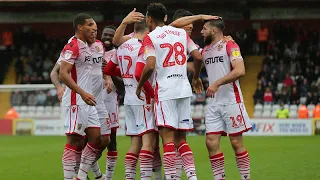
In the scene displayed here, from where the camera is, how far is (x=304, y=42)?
35062 millimetres

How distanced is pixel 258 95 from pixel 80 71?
22677mm

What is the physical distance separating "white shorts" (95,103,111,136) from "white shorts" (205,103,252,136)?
1644 mm

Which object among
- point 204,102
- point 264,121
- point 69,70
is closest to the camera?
point 69,70

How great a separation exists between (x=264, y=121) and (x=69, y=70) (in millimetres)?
19833

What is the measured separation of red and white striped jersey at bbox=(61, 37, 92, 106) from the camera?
977 cm

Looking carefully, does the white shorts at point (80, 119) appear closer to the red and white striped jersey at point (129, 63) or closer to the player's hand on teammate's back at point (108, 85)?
the red and white striped jersey at point (129, 63)

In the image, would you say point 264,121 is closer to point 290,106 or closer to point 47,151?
point 290,106

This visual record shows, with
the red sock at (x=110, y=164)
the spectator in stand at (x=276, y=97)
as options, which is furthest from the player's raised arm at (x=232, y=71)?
the spectator in stand at (x=276, y=97)

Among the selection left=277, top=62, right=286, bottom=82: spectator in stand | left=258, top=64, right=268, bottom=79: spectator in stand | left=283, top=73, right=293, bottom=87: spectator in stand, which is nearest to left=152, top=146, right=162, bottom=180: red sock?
left=283, top=73, right=293, bottom=87: spectator in stand

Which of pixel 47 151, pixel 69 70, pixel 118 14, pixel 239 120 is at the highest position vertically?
pixel 118 14

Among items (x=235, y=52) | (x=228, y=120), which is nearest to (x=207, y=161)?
(x=228, y=120)

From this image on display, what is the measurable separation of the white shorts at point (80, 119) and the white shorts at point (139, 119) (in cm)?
49

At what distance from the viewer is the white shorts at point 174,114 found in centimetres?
902

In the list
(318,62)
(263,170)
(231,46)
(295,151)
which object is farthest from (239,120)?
(318,62)
